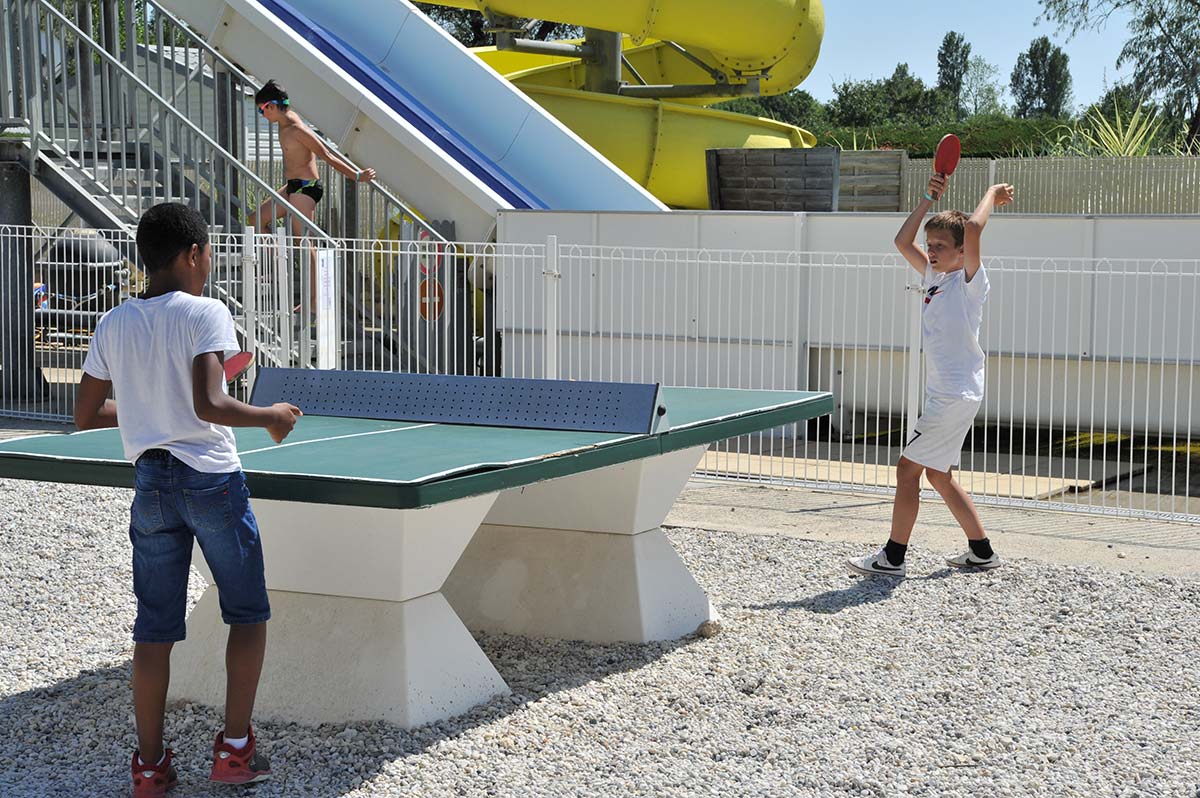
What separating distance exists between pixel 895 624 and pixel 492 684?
88.7 inches

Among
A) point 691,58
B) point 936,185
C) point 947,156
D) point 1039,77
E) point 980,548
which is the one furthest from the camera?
point 1039,77

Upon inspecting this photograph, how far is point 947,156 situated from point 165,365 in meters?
4.69

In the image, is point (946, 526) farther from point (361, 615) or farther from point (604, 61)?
point (604, 61)

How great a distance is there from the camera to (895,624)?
7.26 metres

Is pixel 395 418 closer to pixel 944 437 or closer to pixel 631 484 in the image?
pixel 631 484

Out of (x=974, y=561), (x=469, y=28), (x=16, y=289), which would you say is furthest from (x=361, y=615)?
(x=469, y=28)

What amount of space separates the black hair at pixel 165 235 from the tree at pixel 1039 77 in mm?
128716

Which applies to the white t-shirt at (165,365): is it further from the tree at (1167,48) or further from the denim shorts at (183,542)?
the tree at (1167,48)

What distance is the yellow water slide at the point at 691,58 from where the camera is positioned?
18.4 meters

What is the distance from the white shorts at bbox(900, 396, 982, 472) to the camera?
25.2 feet

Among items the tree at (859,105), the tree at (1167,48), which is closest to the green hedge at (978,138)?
the tree at (1167,48)

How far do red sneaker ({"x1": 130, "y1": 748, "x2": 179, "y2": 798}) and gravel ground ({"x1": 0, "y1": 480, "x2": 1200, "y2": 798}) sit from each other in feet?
0.33

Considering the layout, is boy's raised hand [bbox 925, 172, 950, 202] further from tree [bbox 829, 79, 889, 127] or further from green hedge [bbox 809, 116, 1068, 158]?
tree [bbox 829, 79, 889, 127]

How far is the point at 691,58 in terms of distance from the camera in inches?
852
